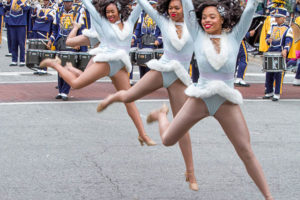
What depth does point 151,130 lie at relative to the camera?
9688 millimetres

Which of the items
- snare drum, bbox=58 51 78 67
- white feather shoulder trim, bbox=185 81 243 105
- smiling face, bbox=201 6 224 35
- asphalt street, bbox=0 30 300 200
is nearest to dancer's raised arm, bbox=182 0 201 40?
smiling face, bbox=201 6 224 35

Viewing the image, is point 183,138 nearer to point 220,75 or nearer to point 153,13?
point 220,75

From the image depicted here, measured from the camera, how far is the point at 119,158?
7773mm

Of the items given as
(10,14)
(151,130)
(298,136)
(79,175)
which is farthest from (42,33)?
(79,175)

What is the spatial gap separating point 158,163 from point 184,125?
6.54 feet

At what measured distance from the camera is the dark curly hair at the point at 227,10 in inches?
220

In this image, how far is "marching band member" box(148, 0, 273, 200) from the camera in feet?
17.9

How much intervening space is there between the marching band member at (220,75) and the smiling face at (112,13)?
1.97 m

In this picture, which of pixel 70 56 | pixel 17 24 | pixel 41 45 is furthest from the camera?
pixel 17 24

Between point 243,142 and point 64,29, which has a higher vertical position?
point 64,29

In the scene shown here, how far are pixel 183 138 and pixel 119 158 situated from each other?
5.26ft

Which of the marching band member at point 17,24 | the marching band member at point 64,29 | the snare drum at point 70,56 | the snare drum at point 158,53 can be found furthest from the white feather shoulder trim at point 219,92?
the marching band member at point 17,24

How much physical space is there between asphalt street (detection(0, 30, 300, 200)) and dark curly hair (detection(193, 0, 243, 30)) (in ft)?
5.79

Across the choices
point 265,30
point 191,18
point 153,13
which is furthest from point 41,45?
point 191,18
